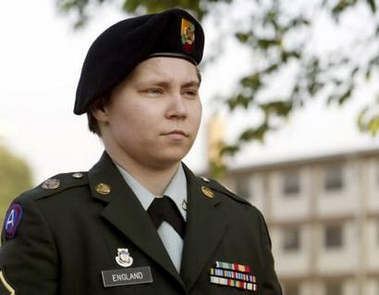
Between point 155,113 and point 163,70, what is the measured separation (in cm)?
14

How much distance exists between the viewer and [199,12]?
7727 mm

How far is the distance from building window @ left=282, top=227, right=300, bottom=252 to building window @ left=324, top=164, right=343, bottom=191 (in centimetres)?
257

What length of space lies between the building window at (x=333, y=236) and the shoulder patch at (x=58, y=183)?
147ft

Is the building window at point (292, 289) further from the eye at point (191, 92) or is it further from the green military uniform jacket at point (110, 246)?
the eye at point (191, 92)

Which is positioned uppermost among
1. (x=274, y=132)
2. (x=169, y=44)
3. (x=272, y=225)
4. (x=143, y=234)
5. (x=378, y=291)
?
(x=272, y=225)

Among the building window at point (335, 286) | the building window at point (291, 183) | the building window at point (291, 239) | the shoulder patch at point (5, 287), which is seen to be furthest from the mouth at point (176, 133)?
the building window at point (335, 286)

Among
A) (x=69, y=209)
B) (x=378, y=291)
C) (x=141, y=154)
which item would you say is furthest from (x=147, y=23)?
(x=378, y=291)

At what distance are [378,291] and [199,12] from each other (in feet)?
133

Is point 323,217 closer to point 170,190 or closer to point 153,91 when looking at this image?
point 170,190

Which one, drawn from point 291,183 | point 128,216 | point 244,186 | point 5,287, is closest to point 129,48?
point 128,216

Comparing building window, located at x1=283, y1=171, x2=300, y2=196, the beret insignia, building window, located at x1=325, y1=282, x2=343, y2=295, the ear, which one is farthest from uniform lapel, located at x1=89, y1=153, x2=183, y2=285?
building window, located at x1=325, y1=282, x2=343, y2=295

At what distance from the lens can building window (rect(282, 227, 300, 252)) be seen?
48688 millimetres

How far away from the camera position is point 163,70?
2.81 m

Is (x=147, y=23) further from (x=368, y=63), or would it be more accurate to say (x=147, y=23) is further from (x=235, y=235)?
(x=368, y=63)
